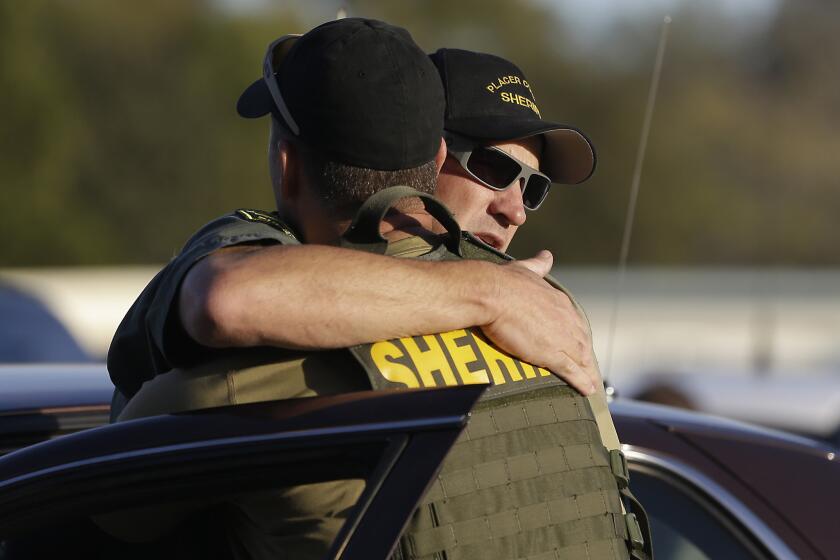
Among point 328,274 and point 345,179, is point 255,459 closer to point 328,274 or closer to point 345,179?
point 328,274

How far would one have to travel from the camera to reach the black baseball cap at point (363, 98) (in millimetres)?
2033

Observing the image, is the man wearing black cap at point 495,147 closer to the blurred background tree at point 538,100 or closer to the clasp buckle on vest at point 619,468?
the clasp buckle on vest at point 619,468

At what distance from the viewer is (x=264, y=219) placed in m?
2.13

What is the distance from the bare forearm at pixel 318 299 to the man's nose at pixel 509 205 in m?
1.33

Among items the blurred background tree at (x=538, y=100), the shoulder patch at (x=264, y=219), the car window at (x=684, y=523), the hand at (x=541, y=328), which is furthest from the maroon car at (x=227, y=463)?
the blurred background tree at (x=538, y=100)

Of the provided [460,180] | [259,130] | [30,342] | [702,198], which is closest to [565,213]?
[702,198]

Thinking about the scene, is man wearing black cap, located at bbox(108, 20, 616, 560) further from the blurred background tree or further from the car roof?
the blurred background tree

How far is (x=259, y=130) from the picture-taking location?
3541 centimetres

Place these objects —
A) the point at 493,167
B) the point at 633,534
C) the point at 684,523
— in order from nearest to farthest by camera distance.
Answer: the point at 633,534 < the point at 684,523 < the point at 493,167

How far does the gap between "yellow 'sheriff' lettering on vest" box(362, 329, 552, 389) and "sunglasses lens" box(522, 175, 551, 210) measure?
1.39 metres

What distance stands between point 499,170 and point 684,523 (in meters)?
1.05

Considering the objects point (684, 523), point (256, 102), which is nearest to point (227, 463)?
point (256, 102)

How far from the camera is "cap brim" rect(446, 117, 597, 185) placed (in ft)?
10.5

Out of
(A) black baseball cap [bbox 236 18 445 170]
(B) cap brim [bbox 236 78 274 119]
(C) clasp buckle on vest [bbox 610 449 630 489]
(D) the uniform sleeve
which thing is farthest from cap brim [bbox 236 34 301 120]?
(C) clasp buckle on vest [bbox 610 449 630 489]
